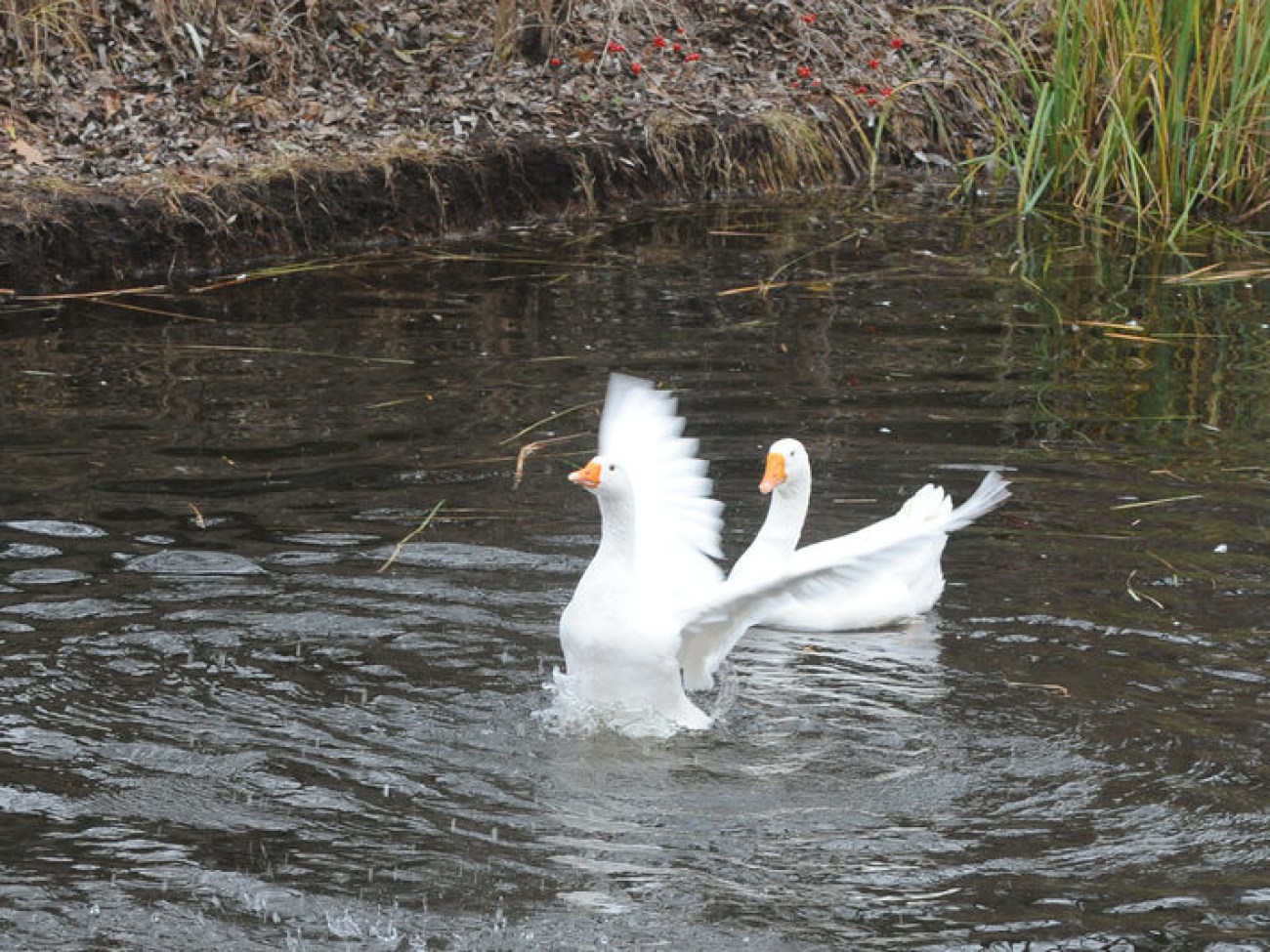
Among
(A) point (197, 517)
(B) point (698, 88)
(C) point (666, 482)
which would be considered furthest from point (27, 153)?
(C) point (666, 482)

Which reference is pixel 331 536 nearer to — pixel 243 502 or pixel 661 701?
pixel 243 502

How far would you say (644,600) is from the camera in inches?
222

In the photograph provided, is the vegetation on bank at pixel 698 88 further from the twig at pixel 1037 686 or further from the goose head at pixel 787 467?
the twig at pixel 1037 686

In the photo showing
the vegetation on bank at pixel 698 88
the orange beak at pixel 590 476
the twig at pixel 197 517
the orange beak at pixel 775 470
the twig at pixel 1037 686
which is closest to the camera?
the orange beak at pixel 590 476

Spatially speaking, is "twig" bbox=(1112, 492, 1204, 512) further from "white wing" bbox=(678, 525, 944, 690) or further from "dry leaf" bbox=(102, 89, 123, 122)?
"dry leaf" bbox=(102, 89, 123, 122)

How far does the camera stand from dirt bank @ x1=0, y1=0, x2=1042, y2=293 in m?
10.8

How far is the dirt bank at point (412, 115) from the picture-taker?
10.8 meters

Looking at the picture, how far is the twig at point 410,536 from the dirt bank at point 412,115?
165 inches

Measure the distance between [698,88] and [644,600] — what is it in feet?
26.9

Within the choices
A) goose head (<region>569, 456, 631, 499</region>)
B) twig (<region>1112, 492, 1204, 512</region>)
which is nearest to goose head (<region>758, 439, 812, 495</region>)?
goose head (<region>569, 456, 631, 499</region>)

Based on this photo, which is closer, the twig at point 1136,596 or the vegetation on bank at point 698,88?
the twig at point 1136,596

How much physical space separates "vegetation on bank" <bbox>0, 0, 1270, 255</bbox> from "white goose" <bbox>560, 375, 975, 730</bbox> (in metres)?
5.51

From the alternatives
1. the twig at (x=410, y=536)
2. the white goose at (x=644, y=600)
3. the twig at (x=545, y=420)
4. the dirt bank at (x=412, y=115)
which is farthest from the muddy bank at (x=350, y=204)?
the white goose at (x=644, y=600)

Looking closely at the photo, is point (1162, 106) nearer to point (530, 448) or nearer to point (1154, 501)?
point (1154, 501)
